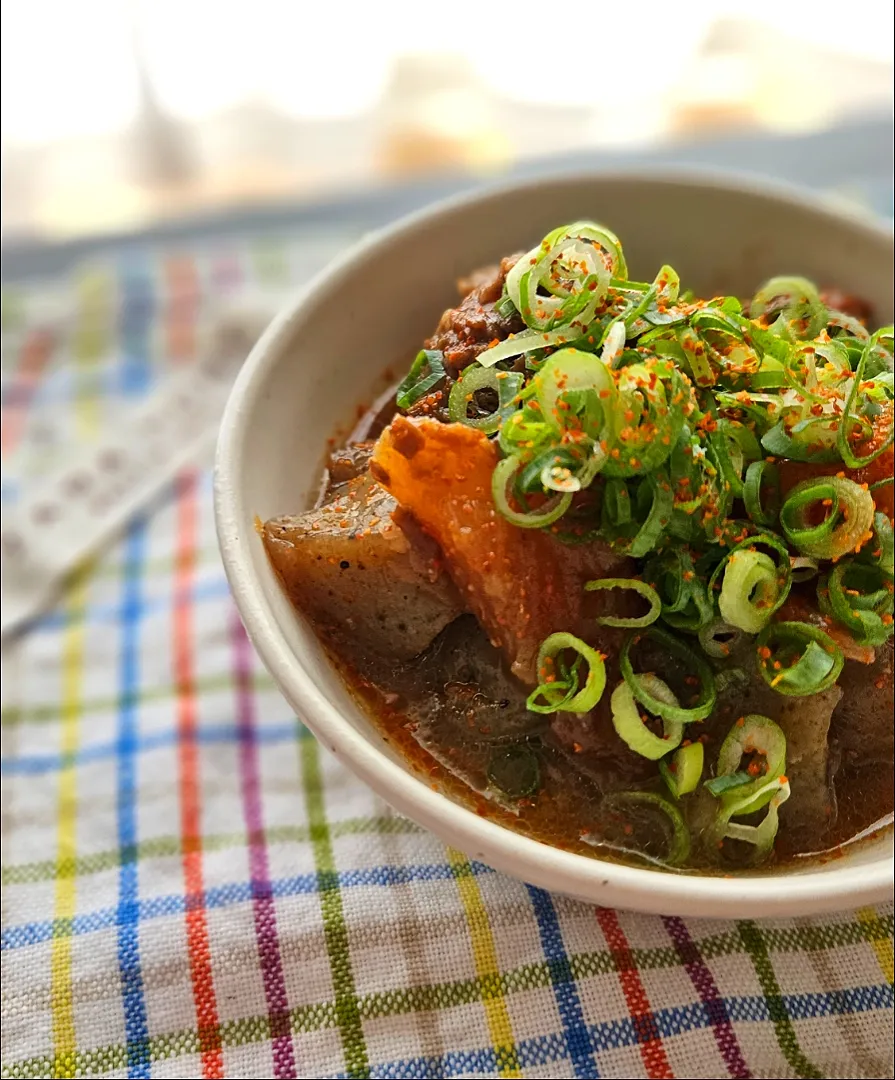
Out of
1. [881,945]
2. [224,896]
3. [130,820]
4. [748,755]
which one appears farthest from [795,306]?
[130,820]

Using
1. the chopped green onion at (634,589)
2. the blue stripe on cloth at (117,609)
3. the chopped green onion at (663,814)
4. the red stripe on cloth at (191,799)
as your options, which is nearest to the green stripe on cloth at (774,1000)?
the chopped green onion at (663,814)

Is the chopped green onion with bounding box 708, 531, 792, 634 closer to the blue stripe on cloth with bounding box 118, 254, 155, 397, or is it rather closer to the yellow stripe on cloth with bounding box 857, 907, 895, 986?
the yellow stripe on cloth with bounding box 857, 907, 895, 986

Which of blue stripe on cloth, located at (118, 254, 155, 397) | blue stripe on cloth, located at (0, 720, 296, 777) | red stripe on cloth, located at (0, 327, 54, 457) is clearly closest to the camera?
blue stripe on cloth, located at (0, 720, 296, 777)

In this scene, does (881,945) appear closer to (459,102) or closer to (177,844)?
(177,844)

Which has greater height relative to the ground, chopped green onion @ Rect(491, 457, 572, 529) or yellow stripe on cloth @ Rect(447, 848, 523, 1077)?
chopped green onion @ Rect(491, 457, 572, 529)

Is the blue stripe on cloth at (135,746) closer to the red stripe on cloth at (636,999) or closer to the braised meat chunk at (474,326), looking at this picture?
the red stripe on cloth at (636,999)

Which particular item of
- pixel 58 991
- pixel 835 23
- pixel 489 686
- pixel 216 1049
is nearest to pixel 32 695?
pixel 58 991

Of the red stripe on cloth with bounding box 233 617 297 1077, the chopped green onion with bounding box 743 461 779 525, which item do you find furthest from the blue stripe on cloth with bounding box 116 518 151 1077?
the chopped green onion with bounding box 743 461 779 525
